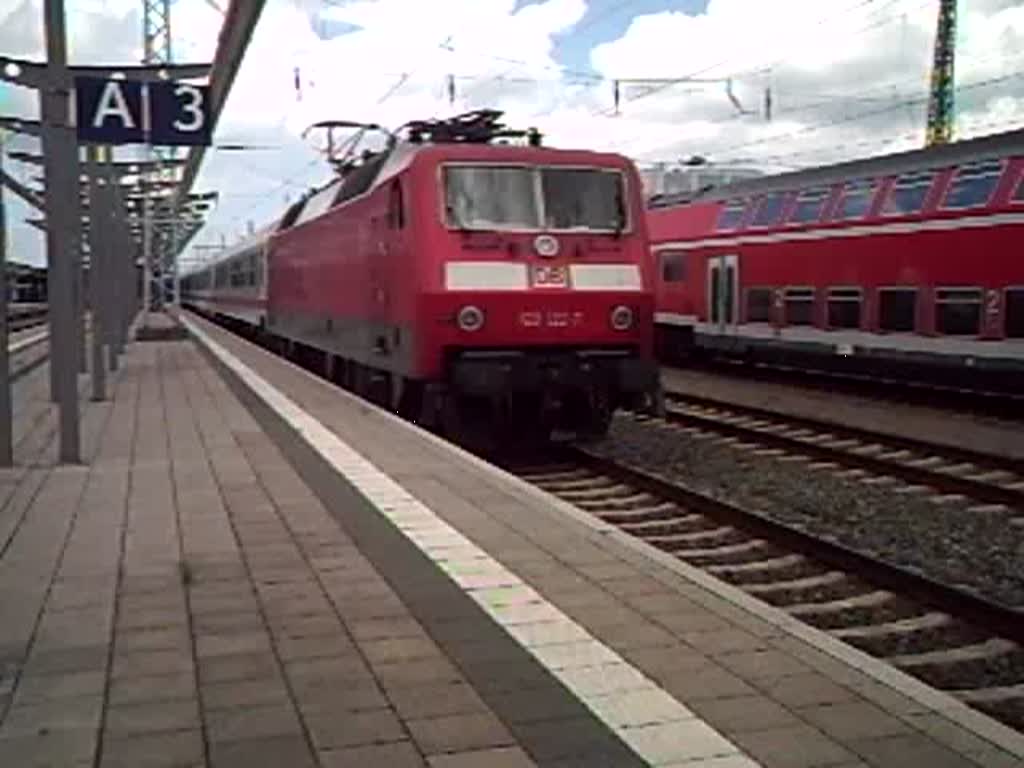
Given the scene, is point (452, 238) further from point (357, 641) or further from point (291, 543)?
point (357, 641)

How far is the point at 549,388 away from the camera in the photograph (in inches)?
493

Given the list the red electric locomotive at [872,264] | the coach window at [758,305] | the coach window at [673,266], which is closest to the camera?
the red electric locomotive at [872,264]

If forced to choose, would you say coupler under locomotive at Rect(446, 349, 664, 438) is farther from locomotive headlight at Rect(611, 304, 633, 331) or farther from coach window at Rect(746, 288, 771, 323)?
coach window at Rect(746, 288, 771, 323)

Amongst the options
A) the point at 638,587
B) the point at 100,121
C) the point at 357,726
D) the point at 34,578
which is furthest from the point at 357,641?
the point at 100,121

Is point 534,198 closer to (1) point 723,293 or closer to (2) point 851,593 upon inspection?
(2) point 851,593

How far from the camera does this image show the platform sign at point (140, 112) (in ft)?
35.1

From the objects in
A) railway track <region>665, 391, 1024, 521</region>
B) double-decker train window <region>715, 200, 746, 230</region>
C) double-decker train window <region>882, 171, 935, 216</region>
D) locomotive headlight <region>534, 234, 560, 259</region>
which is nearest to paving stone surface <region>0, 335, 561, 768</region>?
locomotive headlight <region>534, 234, 560, 259</region>

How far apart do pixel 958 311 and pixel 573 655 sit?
1319 centimetres

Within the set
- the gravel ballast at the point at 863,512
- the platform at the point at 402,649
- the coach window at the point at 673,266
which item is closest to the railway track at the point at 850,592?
the gravel ballast at the point at 863,512

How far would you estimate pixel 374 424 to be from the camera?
13266 mm

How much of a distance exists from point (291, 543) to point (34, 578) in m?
1.43

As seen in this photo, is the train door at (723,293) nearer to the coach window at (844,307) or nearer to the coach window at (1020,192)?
the coach window at (844,307)

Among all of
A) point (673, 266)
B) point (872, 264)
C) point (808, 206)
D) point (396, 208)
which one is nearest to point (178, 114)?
point (396, 208)

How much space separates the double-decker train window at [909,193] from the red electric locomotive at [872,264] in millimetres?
21
